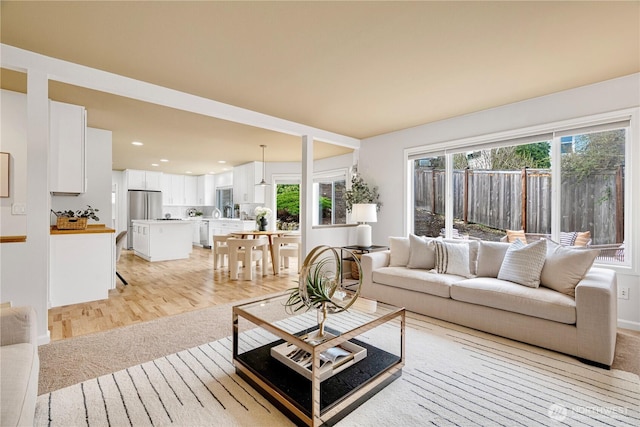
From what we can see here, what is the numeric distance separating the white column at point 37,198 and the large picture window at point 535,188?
441 centimetres

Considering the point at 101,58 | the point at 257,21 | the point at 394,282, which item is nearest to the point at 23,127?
the point at 101,58

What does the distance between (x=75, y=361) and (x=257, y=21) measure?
111 inches

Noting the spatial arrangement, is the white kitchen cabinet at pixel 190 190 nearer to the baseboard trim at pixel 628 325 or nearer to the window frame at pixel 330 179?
the window frame at pixel 330 179

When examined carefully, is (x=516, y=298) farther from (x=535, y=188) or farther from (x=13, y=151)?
(x=13, y=151)

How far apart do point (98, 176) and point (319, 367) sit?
183 inches

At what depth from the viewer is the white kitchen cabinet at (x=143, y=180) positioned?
8.16 metres

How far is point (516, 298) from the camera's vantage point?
2.47 m

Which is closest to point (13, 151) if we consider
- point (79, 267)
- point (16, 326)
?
point (79, 267)

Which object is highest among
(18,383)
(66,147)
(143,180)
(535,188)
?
(143,180)

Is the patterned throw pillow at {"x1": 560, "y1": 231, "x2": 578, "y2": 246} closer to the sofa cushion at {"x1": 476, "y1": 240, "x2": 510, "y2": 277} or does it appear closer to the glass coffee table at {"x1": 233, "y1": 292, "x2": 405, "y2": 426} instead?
the sofa cushion at {"x1": 476, "y1": 240, "x2": 510, "y2": 277}

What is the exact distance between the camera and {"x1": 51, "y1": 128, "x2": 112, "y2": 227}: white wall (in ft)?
14.3

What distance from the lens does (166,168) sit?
820 cm

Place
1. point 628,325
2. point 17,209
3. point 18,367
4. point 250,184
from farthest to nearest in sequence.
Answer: point 250,184 < point 17,209 < point 628,325 < point 18,367

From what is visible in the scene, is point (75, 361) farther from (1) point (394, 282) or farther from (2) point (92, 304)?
(1) point (394, 282)
